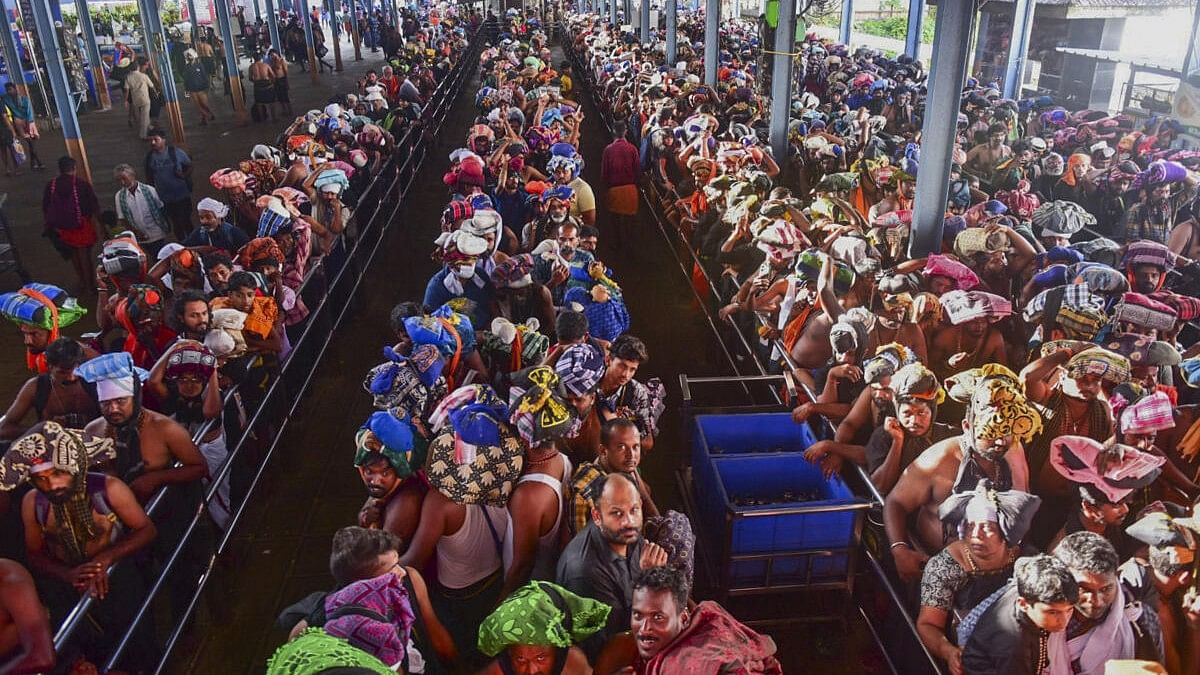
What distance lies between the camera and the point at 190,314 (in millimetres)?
4961

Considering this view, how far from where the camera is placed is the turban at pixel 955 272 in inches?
219

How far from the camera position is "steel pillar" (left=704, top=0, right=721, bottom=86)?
14.3 meters

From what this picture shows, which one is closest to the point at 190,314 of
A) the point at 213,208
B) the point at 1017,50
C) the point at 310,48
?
the point at 213,208

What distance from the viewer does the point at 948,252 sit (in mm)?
7145

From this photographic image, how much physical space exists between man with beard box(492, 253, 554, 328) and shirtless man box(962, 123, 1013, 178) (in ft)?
21.2

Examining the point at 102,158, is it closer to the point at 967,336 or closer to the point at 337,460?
the point at 337,460

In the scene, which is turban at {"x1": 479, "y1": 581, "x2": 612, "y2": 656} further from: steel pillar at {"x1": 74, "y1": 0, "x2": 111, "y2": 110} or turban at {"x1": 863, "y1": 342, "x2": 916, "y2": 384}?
steel pillar at {"x1": 74, "y1": 0, "x2": 111, "y2": 110}

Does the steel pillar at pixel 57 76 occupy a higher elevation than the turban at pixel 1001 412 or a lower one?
higher

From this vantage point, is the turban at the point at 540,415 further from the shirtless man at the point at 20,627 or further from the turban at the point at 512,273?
the turban at the point at 512,273

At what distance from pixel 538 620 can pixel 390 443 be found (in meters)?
1.20

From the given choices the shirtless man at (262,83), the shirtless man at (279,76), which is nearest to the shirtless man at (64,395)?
the shirtless man at (262,83)

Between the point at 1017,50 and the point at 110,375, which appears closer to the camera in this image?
the point at 110,375

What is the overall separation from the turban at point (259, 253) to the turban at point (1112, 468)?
5.34 m

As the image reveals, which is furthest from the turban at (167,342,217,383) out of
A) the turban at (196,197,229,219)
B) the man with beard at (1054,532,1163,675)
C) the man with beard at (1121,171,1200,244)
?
the man with beard at (1121,171,1200,244)
